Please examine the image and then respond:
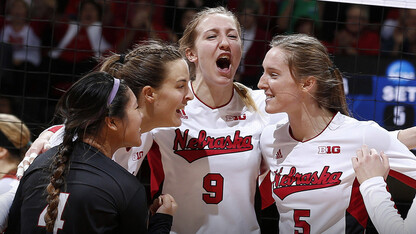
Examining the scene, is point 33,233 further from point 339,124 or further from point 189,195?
point 339,124

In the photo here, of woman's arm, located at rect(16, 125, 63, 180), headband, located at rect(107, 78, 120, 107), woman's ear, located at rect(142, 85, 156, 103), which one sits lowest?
woman's arm, located at rect(16, 125, 63, 180)

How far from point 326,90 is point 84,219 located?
55.4 inches

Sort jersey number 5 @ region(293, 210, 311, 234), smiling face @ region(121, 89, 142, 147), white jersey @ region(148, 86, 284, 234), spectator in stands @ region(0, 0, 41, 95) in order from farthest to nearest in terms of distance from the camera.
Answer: spectator in stands @ region(0, 0, 41, 95) → white jersey @ region(148, 86, 284, 234) → jersey number 5 @ region(293, 210, 311, 234) → smiling face @ region(121, 89, 142, 147)

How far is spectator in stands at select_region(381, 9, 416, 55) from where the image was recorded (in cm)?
555

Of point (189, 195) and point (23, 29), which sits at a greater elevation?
point (23, 29)

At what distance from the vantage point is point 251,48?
5348 millimetres

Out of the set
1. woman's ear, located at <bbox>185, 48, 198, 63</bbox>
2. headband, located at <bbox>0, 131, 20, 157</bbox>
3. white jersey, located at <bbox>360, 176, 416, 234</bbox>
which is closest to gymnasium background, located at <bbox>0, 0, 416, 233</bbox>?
headband, located at <bbox>0, 131, 20, 157</bbox>

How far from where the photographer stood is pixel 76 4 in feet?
19.2

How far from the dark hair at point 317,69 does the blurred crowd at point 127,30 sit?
2520mm

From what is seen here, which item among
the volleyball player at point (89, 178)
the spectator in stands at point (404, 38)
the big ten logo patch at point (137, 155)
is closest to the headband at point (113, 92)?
the volleyball player at point (89, 178)

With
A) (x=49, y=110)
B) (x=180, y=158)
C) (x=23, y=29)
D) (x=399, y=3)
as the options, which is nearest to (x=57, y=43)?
(x=23, y=29)

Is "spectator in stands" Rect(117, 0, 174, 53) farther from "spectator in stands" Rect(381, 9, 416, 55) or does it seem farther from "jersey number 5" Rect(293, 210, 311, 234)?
"jersey number 5" Rect(293, 210, 311, 234)

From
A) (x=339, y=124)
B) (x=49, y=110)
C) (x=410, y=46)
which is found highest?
(x=410, y=46)

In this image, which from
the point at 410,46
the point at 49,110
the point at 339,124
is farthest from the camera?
the point at 410,46
